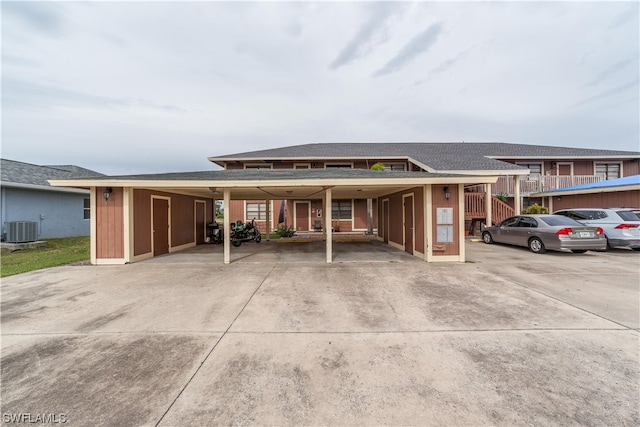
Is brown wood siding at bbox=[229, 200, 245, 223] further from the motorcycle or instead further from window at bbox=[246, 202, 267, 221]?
the motorcycle

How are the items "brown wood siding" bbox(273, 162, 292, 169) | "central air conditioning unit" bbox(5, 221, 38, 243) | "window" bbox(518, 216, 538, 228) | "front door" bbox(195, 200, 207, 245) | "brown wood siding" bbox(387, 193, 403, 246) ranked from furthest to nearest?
"brown wood siding" bbox(273, 162, 292, 169)
"front door" bbox(195, 200, 207, 245)
"central air conditioning unit" bbox(5, 221, 38, 243)
"brown wood siding" bbox(387, 193, 403, 246)
"window" bbox(518, 216, 538, 228)

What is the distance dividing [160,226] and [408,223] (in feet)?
29.0

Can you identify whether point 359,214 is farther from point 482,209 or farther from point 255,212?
point 255,212

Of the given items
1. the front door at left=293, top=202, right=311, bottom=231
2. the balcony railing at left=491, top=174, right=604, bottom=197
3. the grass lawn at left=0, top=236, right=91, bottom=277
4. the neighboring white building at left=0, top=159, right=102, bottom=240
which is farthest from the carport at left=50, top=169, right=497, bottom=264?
the balcony railing at left=491, top=174, right=604, bottom=197

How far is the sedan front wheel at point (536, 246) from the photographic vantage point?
8586mm

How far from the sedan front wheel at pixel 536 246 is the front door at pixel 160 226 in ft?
42.6

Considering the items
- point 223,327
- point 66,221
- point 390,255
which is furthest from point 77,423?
point 66,221

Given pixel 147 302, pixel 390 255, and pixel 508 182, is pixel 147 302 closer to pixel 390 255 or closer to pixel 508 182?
pixel 390 255

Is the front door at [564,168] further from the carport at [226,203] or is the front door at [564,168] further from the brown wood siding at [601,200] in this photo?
the carport at [226,203]

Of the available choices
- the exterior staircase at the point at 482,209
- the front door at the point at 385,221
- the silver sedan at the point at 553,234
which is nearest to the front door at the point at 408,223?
the front door at the point at 385,221

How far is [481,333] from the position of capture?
3.23 metres

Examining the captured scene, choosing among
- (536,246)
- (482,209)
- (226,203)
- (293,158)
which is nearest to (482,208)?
(482,209)

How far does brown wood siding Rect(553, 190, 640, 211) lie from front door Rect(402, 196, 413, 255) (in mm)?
9693

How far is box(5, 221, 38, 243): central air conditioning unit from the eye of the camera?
10305 millimetres
